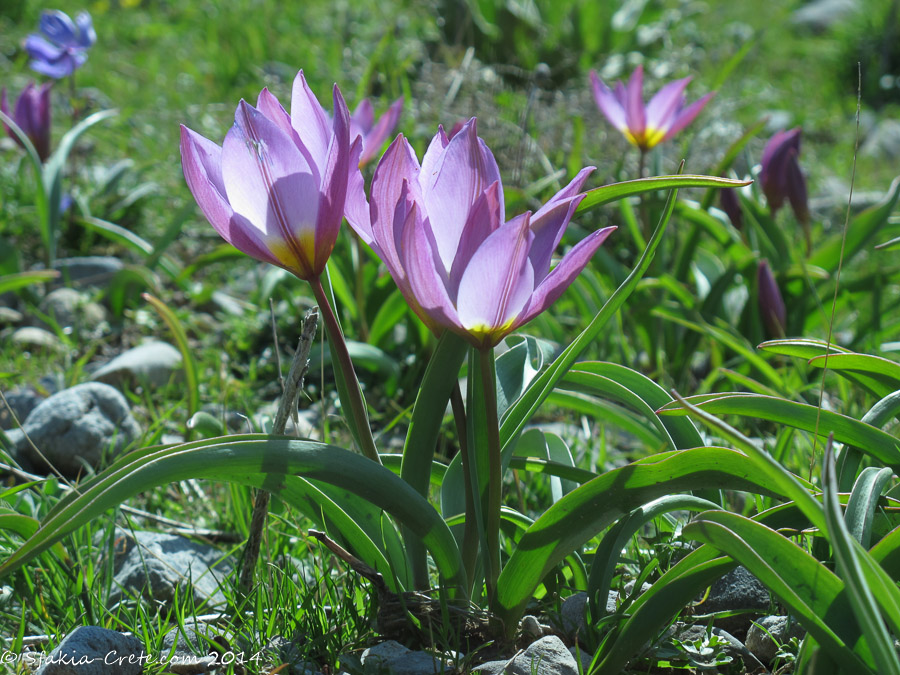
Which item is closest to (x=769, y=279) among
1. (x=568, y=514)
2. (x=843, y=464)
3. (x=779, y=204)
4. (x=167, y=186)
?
(x=779, y=204)

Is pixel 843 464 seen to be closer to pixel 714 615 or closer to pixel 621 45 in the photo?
pixel 714 615

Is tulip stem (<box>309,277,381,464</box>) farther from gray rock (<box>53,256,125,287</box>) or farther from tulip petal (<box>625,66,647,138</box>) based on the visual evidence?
gray rock (<box>53,256,125,287</box>)

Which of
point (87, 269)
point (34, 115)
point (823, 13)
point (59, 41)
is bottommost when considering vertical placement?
point (87, 269)

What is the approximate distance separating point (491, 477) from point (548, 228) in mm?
301

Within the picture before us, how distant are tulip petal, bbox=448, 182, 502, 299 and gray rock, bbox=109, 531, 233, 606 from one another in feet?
2.37

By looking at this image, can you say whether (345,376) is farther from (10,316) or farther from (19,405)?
(10,316)

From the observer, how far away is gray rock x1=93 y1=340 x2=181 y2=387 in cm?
226

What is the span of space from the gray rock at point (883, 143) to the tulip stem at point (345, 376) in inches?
219

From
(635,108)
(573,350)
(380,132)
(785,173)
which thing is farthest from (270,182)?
(785,173)

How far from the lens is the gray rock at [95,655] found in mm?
962

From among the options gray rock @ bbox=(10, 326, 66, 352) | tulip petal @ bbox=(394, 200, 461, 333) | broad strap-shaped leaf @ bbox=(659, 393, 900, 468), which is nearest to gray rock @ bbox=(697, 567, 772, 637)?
broad strap-shaped leaf @ bbox=(659, 393, 900, 468)

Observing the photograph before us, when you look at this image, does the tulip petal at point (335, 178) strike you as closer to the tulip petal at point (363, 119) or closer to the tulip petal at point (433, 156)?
the tulip petal at point (433, 156)

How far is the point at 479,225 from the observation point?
0.85 meters

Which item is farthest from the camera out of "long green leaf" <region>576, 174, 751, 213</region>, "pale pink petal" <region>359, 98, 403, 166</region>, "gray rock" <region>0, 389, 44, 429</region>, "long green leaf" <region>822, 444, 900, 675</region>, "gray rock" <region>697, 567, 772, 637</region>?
"pale pink petal" <region>359, 98, 403, 166</region>
